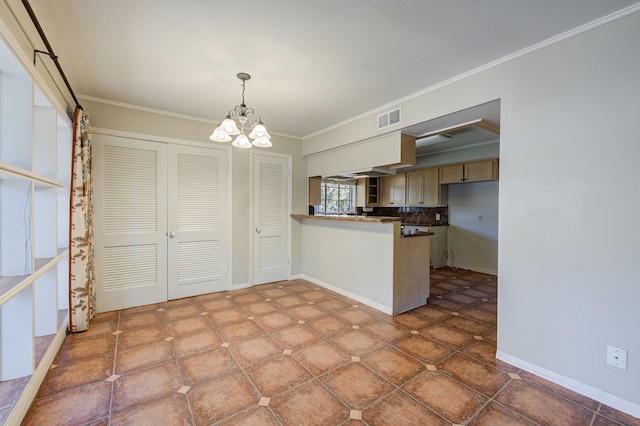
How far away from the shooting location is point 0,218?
5.74 feet

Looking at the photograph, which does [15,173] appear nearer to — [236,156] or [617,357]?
[236,156]

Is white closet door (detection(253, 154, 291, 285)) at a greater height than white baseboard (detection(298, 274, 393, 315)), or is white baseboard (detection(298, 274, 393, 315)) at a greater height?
white closet door (detection(253, 154, 291, 285))

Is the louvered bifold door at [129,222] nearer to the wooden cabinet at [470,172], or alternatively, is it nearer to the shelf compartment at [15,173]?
the shelf compartment at [15,173]

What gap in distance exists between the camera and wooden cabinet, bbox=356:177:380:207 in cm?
662

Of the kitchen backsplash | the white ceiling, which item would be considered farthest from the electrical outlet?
the kitchen backsplash

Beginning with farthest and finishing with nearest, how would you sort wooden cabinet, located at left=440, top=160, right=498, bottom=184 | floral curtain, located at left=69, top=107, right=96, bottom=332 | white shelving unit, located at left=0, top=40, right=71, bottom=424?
wooden cabinet, located at left=440, top=160, right=498, bottom=184, floral curtain, located at left=69, top=107, right=96, bottom=332, white shelving unit, located at left=0, top=40, right=71, bottom=424

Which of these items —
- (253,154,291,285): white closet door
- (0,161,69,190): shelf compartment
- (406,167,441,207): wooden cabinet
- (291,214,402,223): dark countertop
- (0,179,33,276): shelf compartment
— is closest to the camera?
(0,161,69,190): shelf compartment

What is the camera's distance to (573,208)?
1.94 metres

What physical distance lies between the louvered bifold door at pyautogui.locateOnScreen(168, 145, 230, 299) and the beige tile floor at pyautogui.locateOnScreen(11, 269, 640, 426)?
24.9 inches

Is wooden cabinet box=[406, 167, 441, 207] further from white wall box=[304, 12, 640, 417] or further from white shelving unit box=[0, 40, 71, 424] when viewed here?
white shelving unit box=[0, 40, 71, 424]

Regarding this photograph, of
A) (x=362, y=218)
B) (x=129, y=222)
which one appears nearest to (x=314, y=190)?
(x=362, y=218)

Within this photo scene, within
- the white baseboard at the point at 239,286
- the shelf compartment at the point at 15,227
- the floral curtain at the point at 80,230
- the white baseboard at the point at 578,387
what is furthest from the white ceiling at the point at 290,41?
the white baseboard at the point at 239,286

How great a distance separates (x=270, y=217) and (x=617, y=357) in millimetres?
4049

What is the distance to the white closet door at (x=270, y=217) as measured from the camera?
4418 mm
